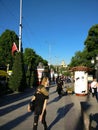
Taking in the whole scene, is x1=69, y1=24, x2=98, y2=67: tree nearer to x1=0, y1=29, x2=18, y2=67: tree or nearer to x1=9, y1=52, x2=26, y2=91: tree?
x1=9, y1=52, x2=26, y2=91: tree

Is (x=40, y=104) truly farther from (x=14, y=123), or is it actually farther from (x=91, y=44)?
(x=91, y=44)

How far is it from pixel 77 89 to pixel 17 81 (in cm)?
726

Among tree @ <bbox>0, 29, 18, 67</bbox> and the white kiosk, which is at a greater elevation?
Answer: tree @ <bbox>0, 29, 18, 67</bbox>

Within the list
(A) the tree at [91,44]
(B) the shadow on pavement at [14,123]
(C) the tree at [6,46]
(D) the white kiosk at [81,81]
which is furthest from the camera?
(C) the tree at [6,46]

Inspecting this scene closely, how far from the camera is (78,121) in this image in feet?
43.1

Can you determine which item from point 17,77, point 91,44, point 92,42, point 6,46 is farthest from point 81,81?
point 6,46

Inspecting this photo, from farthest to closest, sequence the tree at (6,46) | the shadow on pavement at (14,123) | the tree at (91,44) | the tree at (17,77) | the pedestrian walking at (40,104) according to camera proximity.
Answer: the tree at (6,46) < the tree at (91,44) < the tree at (17,77) < the shadow on pavement at (14,123) < the pedestrian walking at (40,104)

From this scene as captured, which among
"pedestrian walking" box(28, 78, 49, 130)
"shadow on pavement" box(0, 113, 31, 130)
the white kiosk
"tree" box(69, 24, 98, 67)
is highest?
"tree" box(69, 24, 98, 67)

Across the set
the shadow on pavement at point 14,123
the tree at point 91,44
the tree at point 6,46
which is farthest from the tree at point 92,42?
the shadow on pavement at point 14,123

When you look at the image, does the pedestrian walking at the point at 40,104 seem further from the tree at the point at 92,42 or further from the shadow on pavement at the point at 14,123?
the tree at the point at 92,42

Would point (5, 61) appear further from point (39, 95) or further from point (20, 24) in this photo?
point (39, 95)

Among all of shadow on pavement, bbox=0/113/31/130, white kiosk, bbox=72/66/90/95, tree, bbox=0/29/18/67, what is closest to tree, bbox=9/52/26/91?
white kiosk, bbox=72/66/90/95

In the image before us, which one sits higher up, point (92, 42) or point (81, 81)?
point (92, 42)

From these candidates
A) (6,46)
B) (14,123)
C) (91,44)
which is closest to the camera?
(14,123)
